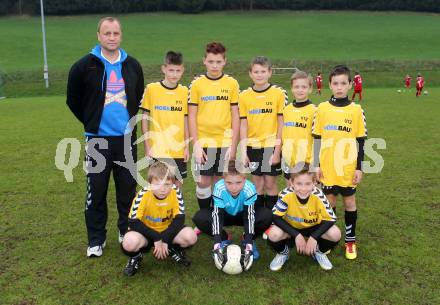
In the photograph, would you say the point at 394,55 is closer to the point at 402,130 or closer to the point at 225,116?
the point at 402,130

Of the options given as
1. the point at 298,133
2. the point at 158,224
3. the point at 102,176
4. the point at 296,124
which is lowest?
the point at 158,224

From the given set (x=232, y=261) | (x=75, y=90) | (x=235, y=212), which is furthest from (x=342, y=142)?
(x=75, y=90)

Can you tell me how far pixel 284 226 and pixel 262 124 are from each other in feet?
4.40

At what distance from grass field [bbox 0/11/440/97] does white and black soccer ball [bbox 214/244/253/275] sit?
2602cm

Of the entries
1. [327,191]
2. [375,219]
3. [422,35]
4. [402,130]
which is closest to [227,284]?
[327,191]

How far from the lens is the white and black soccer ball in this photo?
13.3 feet

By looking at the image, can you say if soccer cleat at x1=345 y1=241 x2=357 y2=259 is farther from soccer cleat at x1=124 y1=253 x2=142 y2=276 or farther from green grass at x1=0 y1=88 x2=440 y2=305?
soccer cleat at x1=124 y1=253 x2=142 y2=276

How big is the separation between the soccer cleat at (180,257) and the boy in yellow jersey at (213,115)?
1.14 meters

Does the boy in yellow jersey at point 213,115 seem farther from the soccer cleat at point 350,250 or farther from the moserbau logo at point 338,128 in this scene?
the soccer cleat at point 350,250

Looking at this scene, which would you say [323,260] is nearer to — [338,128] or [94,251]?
[338,128]

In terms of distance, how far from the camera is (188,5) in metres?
67.9

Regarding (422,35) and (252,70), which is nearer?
(252,70)

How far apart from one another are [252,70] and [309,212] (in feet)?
5.75

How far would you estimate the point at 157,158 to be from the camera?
5.12 meters
